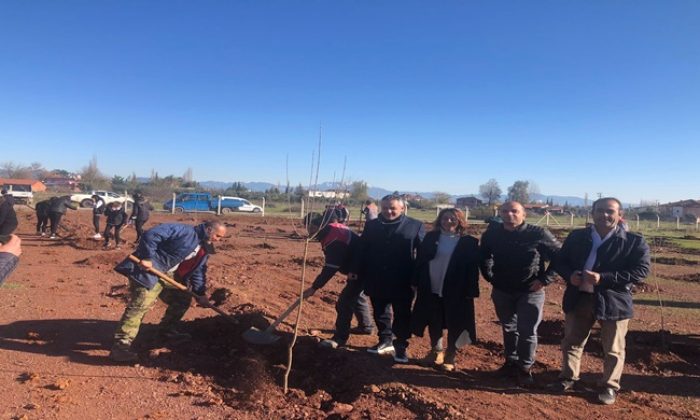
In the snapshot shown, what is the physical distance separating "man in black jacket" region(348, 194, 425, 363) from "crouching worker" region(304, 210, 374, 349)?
0.14m

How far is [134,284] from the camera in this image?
457cm

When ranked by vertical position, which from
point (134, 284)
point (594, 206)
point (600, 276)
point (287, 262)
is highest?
point (594, 206)

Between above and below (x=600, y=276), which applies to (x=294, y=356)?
below

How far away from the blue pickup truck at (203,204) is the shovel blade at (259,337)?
86.4 ft

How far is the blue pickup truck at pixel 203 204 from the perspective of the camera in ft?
102

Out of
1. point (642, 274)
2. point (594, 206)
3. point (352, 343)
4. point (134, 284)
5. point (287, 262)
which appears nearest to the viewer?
point (642, 274)

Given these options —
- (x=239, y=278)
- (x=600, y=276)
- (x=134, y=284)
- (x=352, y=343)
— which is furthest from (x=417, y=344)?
(x=239, y=278)

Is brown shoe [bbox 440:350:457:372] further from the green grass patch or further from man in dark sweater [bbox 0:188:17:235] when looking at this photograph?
the green grass patch

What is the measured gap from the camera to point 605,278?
3867mm

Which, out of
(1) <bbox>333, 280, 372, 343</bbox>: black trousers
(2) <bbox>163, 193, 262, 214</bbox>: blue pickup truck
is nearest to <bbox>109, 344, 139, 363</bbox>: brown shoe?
(1) <bbox>333, 280, 372, 343</bbox>: black trousers

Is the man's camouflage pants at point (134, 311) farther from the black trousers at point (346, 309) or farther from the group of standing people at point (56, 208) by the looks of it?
the group of standing people at point (56, 208)

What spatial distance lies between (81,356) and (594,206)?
4940 millimetres

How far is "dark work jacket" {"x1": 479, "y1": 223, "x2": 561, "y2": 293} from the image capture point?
422cm

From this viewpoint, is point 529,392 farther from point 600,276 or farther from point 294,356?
point 294,356
